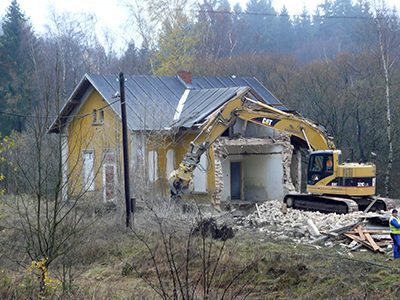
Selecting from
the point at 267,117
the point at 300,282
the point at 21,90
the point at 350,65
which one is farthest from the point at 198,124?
the point at 21,90

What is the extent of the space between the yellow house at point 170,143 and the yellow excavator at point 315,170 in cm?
113

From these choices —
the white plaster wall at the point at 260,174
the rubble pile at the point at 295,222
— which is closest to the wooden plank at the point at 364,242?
the rubble pile at the point at 295,222

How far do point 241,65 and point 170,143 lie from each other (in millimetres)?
16588

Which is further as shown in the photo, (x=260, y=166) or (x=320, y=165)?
(x=260, y=166)

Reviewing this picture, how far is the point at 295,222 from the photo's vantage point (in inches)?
574

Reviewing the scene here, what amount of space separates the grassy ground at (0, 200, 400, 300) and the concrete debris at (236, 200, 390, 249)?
0.46 meters

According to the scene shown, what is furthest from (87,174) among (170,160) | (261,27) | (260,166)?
(261,27)

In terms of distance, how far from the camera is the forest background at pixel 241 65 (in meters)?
27.3

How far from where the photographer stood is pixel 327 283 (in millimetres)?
9109

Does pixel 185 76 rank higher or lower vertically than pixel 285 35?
lower

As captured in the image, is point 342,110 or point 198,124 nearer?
point 198,124

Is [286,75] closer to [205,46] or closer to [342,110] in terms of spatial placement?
[342,110]

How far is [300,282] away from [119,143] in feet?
33.6

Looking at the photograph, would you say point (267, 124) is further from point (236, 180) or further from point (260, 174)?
point (236, 180)
